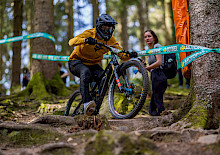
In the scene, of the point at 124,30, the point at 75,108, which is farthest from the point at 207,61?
the point at 124,30

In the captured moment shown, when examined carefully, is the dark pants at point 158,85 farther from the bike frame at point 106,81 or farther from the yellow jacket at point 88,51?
the bike frame at point 106,81

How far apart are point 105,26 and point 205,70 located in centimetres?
213

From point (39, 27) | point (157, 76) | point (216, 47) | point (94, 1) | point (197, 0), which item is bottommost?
point (157, 76)

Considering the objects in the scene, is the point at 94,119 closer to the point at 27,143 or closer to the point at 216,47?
the point at 27,143

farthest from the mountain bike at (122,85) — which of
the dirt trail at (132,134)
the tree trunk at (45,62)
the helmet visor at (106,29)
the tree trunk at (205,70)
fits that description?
the tree trunk at (45,62)

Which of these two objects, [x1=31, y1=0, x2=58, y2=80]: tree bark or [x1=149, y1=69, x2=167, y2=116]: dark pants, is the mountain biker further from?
[x1=31, y1=0, x2=58, y2=80]: tree bark

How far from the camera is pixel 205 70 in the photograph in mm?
3613

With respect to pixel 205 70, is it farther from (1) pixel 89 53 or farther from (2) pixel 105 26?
(1) pixel 89 53

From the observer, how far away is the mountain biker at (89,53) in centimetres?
468

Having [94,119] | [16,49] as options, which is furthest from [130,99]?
[16,49]

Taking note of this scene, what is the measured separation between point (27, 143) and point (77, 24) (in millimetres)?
15001

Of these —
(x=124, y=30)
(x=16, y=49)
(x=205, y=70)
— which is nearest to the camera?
(x=205, y=70)

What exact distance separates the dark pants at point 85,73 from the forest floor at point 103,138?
70 centimetres

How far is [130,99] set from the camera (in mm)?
4496
